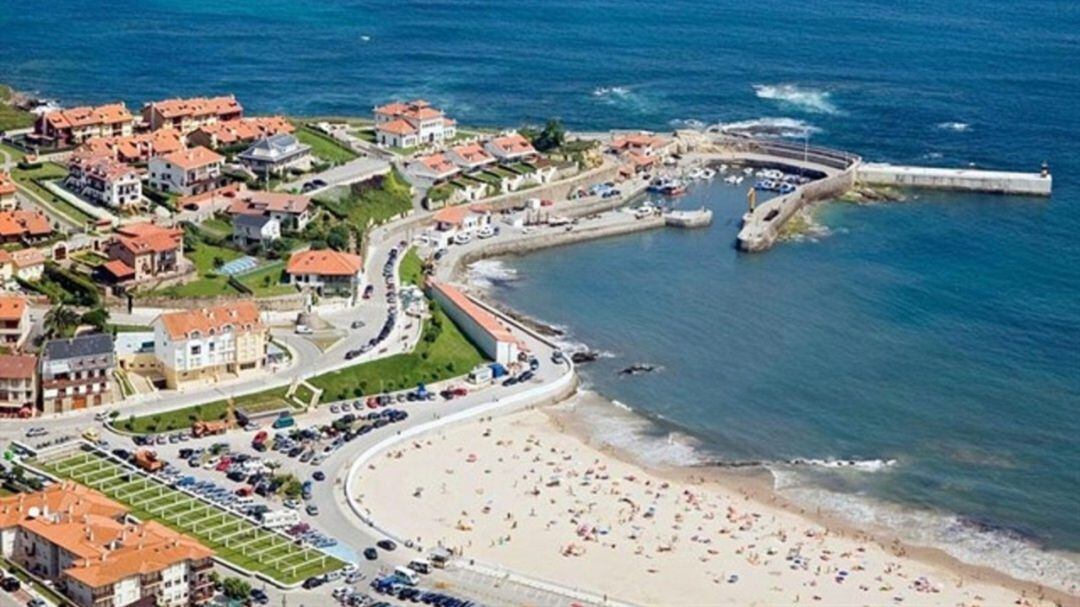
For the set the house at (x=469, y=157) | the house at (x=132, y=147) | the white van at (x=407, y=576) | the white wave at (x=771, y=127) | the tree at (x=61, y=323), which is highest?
the house at (x=132, y=147)

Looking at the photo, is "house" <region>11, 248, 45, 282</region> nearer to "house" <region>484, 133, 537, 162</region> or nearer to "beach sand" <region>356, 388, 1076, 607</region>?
"beach sand" <region>356, 388, 1076, 607</region>

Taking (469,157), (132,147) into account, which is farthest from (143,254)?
(469,157)

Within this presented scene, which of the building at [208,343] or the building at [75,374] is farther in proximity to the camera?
the building at [208,343]

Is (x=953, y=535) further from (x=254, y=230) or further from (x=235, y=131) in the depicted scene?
(x=235, y=131)

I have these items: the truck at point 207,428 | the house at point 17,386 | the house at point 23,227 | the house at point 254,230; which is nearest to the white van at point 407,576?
the truck at point 207,428

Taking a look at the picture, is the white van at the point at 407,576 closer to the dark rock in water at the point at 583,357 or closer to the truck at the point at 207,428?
the truck at the point at 207,428

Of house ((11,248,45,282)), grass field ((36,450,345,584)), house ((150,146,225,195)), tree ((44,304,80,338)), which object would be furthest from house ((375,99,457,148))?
grass field ((36,450,345,584))

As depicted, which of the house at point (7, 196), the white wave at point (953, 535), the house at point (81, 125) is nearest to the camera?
the white wave at point (953, 535)

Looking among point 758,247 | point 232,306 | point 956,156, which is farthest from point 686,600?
point 956,156

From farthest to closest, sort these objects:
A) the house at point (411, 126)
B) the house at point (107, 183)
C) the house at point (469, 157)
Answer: the house at point (411, 126), the house at point (469, 157), the house at point (107, 183)
